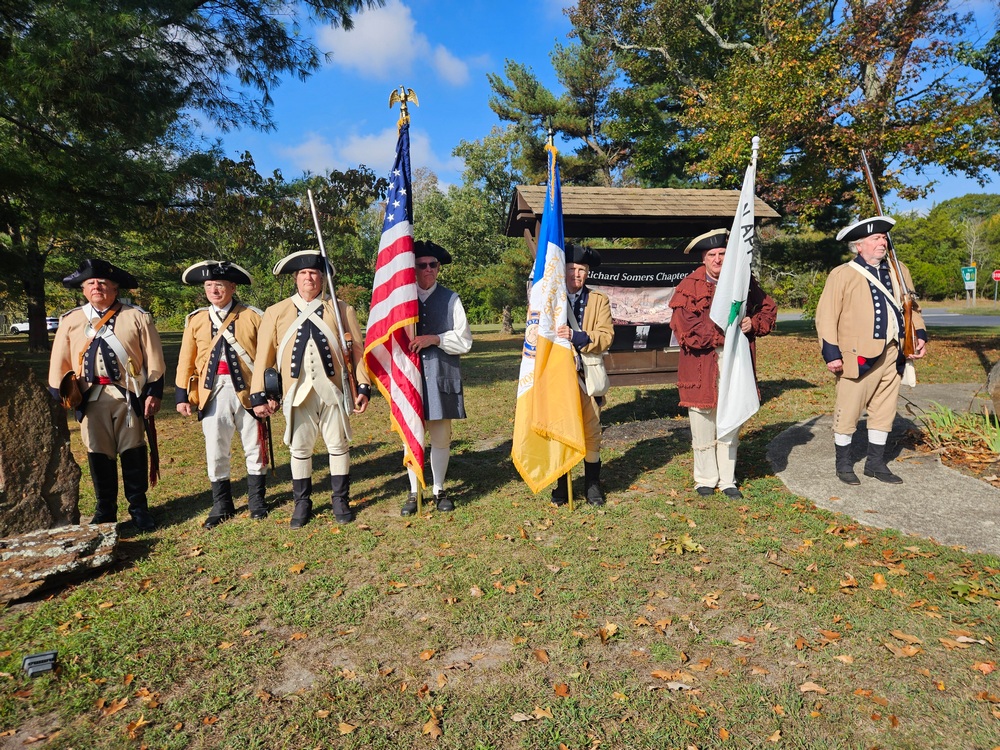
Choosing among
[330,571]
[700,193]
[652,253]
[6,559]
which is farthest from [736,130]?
[6,559]

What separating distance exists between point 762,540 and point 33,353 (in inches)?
951

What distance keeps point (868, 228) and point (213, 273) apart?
5.79 m

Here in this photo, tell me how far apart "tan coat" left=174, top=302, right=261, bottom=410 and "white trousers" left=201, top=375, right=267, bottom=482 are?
0.08m

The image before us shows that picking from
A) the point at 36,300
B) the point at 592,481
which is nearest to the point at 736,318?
the point at 592,481

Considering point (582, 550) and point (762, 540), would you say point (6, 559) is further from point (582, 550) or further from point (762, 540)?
point (762, 540)

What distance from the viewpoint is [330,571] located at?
458 centimetres

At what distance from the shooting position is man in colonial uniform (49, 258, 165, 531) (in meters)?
5.20

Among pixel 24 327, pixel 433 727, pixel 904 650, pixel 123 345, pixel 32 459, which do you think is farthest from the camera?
pixel 24 327

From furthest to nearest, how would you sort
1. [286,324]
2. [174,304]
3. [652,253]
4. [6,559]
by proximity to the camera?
[174,304], [652,253], [286,324], [6,559]

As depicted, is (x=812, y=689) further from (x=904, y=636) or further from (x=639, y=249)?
(x=639, y=249)

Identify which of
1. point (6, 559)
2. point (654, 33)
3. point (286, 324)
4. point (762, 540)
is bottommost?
point (762, 540)

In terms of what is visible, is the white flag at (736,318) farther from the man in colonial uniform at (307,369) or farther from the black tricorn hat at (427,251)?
the man in colonial uniform at (307,369)

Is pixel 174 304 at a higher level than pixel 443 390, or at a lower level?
higher

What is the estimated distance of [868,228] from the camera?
5637 mm
